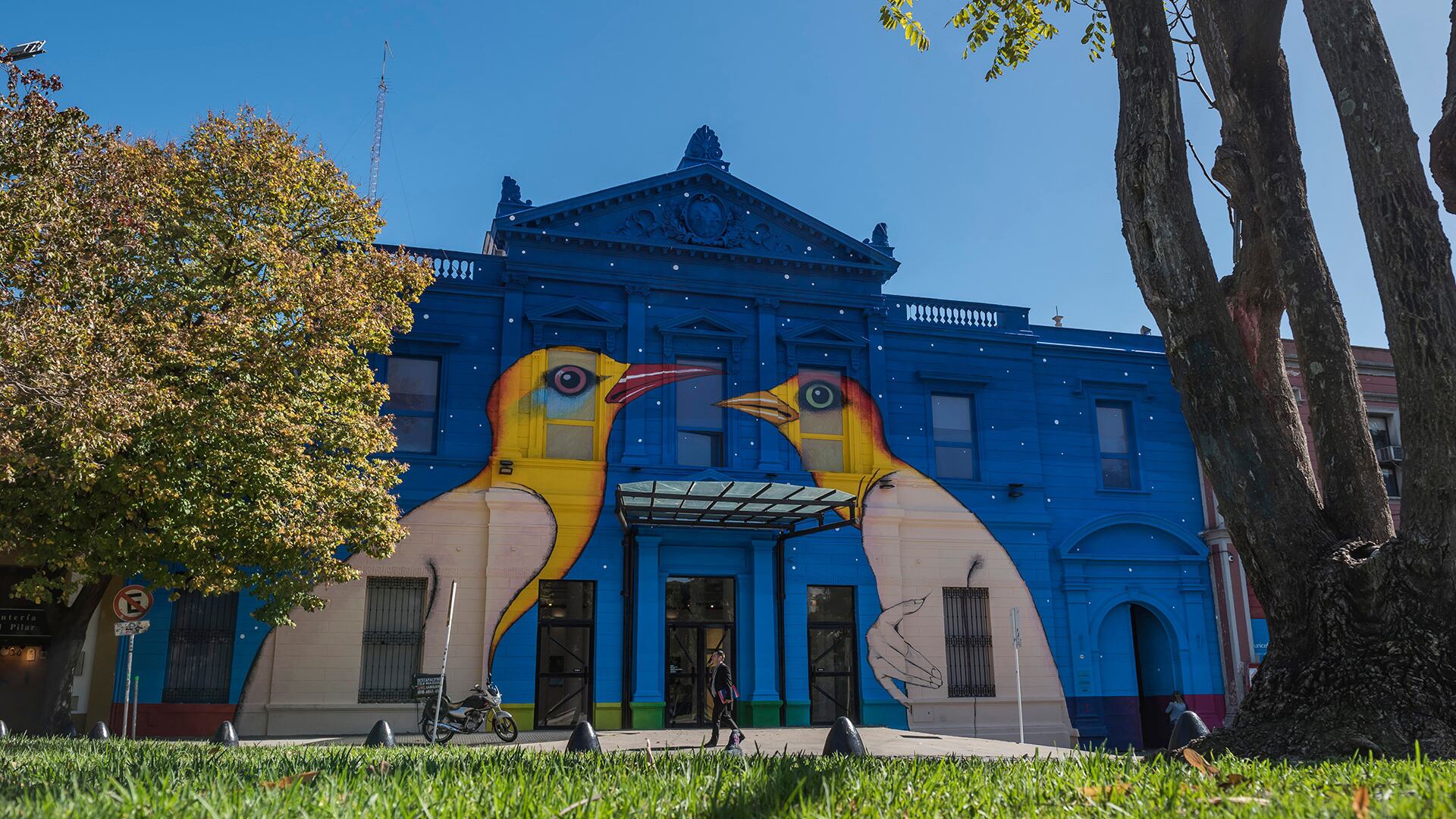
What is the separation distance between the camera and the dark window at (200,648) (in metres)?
20.0

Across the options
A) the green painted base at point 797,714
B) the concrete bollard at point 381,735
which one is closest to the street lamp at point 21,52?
the concrete bollard at point 381,735

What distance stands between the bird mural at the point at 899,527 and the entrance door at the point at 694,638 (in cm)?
341

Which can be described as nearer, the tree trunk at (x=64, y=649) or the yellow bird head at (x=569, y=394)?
the tree trunk at (x=64, y=649)

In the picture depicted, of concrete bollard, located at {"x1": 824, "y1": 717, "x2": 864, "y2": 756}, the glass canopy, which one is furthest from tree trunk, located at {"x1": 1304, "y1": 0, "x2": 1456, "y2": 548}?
the glass canopy

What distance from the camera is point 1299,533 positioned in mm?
6656

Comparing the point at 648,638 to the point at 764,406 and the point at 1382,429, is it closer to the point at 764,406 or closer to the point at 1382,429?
the point at 764,406

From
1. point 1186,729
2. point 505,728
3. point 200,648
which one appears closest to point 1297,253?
point 1186,729

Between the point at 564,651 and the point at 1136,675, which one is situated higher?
the point at 564,651

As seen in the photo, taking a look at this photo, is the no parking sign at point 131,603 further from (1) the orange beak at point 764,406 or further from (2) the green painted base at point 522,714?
(1) the orange beak at point 764,406

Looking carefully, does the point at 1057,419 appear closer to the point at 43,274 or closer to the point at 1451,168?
the point at 1451,168

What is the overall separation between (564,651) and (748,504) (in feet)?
16.8

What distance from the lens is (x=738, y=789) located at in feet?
12.3

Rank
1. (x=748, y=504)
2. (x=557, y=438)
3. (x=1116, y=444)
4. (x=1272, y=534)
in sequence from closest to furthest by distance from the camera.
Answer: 1. (x=1272, y=534)
2. (x=748, y=504)
3. (x=557, y=438)
4. (x=1116, y=444)

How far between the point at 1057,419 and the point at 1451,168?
19.0m
